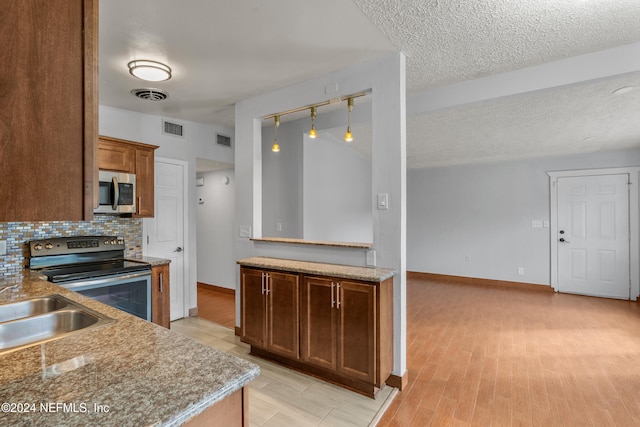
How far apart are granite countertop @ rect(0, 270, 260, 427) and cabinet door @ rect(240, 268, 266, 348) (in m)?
1.67

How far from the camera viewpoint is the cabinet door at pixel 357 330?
2.24m

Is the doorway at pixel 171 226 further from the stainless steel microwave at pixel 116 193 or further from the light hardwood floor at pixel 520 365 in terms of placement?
the light hardwood floor at pixel 520 365

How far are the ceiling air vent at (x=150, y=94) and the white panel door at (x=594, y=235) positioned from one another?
253 inches

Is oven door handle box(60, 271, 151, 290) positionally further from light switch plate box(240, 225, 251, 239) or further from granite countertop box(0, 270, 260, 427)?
granite countertop box(0, 270, 260, 427)

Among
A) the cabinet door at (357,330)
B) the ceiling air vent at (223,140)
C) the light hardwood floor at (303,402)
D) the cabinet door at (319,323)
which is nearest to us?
the light hardwood floor at (303,402)

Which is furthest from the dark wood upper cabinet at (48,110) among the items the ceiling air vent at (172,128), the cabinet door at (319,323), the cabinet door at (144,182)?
the ceiling air vent at (172,128)

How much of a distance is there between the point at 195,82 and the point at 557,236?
632cm

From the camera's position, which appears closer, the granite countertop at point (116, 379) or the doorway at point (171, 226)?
the granite countertop at point (116, 379)

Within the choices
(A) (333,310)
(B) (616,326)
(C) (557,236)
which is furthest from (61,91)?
(C) (557,236)

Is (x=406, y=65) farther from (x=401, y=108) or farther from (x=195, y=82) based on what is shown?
(x=195, y=82)

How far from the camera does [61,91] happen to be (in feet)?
2.25

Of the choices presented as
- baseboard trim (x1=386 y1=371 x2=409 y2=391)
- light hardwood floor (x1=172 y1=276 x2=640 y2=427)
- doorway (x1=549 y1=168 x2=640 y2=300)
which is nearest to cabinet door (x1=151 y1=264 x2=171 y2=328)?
light hardwood floor (x1=172 y1=276 x2=640 y2=427)

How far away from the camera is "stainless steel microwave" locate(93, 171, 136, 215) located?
3066mm

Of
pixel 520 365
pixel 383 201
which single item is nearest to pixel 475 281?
pixel 520 365
